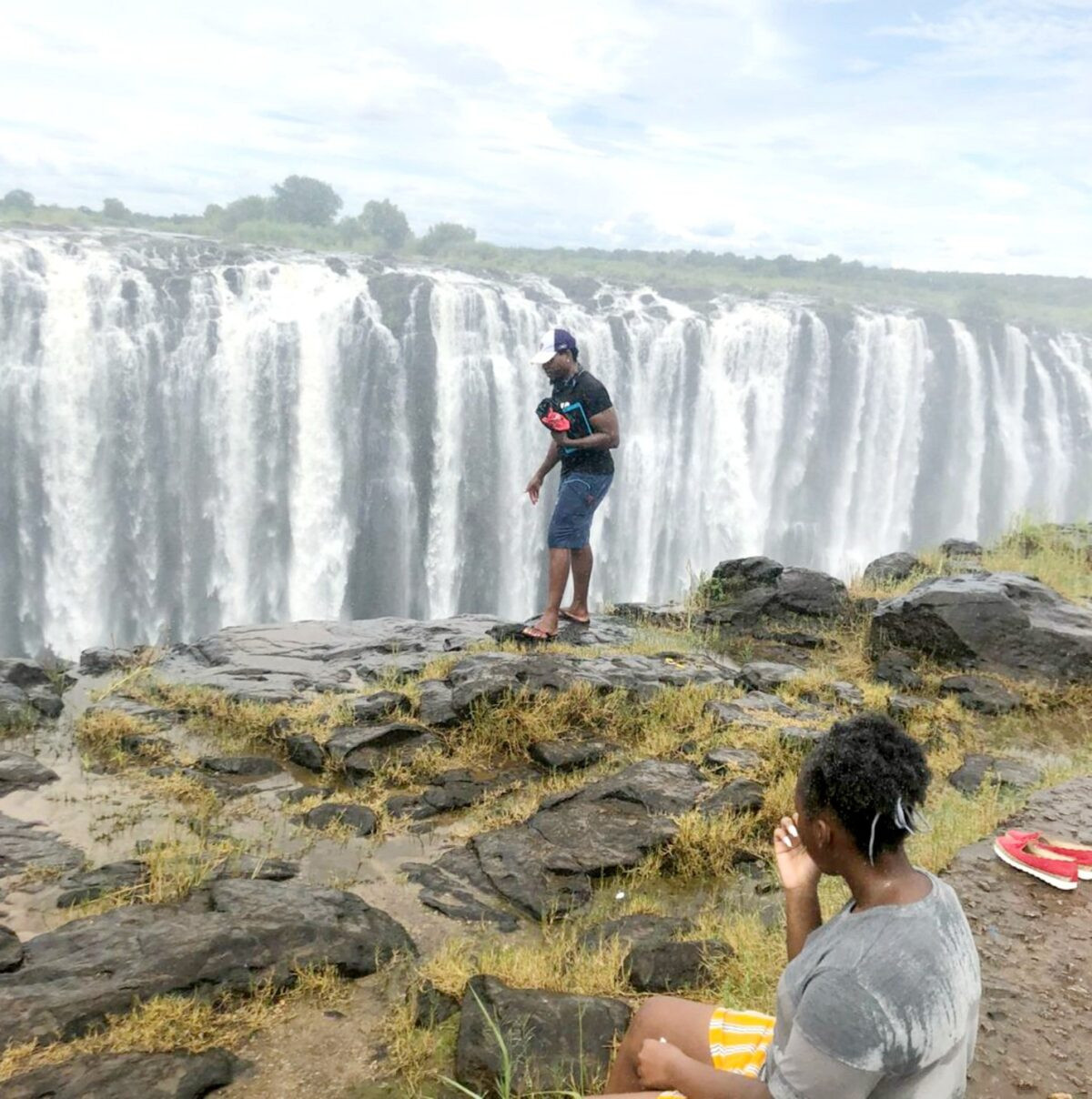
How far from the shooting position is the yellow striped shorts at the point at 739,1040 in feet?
7.11

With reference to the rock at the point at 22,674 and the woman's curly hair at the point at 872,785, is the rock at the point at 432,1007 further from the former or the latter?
the rock at the point at 22,674

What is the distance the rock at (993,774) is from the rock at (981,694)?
906 millimetres

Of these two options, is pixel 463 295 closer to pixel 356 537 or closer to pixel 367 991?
pixel 356 537

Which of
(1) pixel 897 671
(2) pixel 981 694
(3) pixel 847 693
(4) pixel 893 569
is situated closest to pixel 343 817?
(3) pixel 847 693

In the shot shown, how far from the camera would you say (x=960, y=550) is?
10.3 m

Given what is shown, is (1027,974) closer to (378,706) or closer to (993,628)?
(378,706)

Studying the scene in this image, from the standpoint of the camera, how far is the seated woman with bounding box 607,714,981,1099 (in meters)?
1.69

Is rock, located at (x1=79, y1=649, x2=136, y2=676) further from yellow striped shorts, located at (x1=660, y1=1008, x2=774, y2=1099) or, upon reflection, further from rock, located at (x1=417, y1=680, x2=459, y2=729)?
yellow striped shorts, located at (x1=660, y1=1008, x2=774, y2=1099)

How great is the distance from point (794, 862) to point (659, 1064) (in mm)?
521

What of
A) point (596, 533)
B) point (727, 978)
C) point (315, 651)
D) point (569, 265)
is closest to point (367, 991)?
point (727, 978)

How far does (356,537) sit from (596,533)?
5.41m

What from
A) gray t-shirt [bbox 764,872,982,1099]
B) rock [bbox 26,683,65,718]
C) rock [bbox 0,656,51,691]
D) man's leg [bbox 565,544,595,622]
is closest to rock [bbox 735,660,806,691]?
man's leg [bbox 565,544,595,622]

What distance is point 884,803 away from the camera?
6.06 ft

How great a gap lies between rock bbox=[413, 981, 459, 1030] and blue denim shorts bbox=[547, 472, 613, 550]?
382 centimetres
